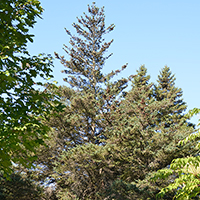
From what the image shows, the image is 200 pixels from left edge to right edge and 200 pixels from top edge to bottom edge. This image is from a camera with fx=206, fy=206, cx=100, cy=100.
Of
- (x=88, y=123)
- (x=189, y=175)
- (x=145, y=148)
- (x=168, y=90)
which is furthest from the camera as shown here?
(x=168, y=90)

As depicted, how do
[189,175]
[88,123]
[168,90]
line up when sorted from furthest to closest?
[168,90] → [88,123] → [189,175]

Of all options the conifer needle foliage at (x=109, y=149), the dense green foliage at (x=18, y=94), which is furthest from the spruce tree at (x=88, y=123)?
the dense green foliage at (x=18, y=94)

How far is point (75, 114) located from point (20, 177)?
5493mm

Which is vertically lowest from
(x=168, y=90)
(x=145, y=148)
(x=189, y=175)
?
(x=189, y=175)

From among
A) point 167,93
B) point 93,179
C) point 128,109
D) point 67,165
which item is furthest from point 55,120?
point 167,93

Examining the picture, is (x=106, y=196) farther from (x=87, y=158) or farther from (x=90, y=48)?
(x=90, y=48)

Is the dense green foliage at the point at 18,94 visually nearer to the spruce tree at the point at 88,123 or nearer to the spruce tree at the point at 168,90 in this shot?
the spruce tree at the point at 88,123

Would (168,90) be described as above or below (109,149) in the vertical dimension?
above

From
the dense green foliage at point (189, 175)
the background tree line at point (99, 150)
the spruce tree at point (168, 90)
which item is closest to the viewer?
the dense green foliage at point (189, 175)

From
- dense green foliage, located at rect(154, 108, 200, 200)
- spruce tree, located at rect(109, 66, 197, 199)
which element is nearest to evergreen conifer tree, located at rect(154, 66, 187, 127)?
spruce tree, located at rect(109, 66, 197, 199)

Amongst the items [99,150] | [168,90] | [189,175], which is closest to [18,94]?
[189,175]

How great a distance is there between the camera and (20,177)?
13.6 m

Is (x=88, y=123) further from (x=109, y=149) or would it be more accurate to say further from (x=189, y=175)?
(x=189, y=175)

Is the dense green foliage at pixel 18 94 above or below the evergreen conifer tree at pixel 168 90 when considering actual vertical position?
below
